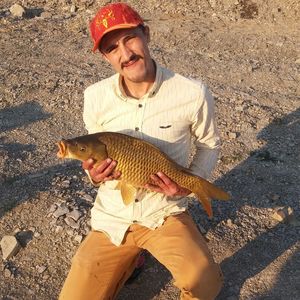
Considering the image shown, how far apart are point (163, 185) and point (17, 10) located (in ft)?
26.3

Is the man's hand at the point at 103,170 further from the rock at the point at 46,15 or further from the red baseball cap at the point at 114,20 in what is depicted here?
the rock at the point at 46,15

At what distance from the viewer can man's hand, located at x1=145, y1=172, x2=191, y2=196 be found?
284cm

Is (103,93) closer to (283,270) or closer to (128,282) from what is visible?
(128,282)

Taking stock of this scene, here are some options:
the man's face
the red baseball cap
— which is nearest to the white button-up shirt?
the man's face

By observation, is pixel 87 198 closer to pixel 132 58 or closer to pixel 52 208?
pixel 52 208

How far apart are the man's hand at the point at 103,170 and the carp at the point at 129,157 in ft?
0.08

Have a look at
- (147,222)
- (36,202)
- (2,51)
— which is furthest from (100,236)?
(2,51)

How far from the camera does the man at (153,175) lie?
112 inches

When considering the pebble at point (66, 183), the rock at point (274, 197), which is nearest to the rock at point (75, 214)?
the pebble at point (66, 183)

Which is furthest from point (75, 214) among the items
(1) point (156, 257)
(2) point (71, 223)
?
(1) point (156, 257)

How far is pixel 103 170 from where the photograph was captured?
2734 mm

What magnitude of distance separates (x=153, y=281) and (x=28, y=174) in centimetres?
183

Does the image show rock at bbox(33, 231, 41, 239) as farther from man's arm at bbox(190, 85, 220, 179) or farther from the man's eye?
the man's eye

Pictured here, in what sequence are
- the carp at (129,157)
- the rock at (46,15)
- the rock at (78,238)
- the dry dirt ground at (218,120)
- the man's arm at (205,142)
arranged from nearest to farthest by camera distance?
1. the carp at (129,157)
2. the man's arm at (205,142)
3. the dry dirt ground at (218,120)
4. the rock at (78,238)
5. the rock at (46,15)
